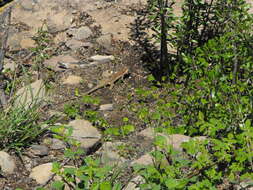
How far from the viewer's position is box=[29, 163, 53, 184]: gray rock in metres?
3.78

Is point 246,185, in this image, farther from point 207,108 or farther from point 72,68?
point 72,68

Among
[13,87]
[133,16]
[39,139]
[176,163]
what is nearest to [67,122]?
[39,139]

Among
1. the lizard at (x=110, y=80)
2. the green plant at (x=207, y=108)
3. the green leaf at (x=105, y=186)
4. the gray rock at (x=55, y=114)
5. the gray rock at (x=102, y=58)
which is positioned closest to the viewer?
the green leaf at (x=105, y=186)

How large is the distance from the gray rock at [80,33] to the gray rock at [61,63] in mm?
378

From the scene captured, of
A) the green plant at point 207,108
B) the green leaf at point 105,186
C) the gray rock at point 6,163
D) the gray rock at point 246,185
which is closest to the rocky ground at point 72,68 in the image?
the gray rock at point 6,163

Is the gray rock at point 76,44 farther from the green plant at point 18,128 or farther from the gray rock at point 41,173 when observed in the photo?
the gray rock at point 41,173

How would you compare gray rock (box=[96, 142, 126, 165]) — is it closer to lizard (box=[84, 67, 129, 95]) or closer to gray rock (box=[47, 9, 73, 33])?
lizard (box=[84, 67, 129, 95])

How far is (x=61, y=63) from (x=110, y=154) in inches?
61.8

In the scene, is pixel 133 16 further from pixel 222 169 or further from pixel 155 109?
pixel 222 169

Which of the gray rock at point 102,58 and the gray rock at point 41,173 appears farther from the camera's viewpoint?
the gray rock at point 102,58

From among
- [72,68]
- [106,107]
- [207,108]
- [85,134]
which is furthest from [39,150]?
[207,108]

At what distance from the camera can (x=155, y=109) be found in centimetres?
466

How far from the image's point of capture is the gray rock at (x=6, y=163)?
12.5 ft

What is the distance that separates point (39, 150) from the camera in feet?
13.4
